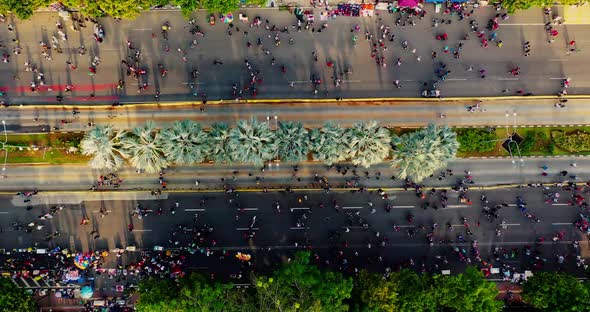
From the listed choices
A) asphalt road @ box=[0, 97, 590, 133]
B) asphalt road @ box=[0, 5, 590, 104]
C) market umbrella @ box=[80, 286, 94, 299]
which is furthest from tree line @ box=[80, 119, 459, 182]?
market umbrella @ box=[80, 286, 94, 299]

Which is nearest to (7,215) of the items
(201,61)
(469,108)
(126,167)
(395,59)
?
(126,167)

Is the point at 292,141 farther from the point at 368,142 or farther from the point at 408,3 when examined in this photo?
the point at 408,3

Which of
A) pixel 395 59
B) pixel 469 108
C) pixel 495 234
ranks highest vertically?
pixel 395 59

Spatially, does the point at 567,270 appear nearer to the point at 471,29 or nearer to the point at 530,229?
the point at 530,229

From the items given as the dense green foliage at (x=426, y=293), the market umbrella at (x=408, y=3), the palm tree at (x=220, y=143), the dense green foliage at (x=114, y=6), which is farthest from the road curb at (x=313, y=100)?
→ the dense green foliage at (x=426, y=293)

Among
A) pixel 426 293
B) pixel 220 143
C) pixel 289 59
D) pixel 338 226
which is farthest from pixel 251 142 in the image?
pixel 426 293

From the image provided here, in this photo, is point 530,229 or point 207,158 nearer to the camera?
point 207,158

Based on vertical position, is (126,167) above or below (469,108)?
below
